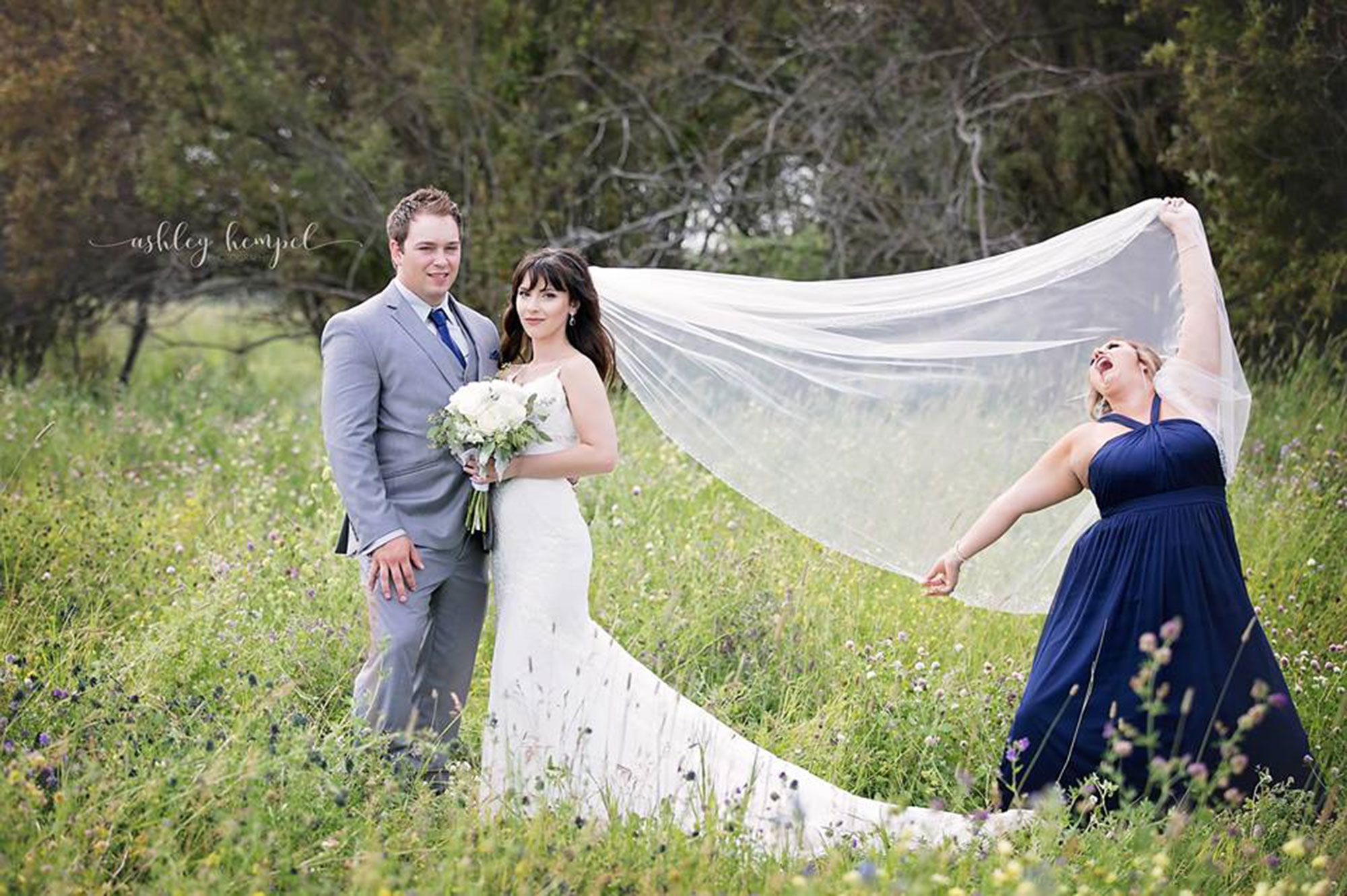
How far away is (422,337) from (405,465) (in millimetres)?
402

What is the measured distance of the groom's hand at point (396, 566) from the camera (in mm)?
4102

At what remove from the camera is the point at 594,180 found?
482 inches

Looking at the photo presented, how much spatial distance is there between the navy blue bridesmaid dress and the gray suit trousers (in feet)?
5.71

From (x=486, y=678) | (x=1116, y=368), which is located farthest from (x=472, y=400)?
(x=1116, y=368)

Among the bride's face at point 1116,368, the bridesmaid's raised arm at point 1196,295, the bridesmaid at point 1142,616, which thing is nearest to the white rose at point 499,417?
the bridesmaid at point 1142,616

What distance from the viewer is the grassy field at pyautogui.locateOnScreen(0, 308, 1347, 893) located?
324 centimetres

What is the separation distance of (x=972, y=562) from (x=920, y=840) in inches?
81.5

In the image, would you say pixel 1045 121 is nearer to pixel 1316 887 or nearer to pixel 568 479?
pixel 568 479

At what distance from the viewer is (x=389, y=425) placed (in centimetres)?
424

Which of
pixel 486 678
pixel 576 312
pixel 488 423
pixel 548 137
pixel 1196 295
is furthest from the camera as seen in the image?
pixel 548 137

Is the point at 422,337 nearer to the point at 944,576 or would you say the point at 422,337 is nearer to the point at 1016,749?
the point at 944,576

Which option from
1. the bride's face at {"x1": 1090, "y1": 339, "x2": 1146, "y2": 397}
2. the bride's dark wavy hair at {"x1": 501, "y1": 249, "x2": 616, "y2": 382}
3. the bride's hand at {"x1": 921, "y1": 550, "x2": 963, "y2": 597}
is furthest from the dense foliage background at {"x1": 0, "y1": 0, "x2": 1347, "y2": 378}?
the bride's dark wavy hair at {"x1": 501, "y1": 249, "x2": 616, "y2": 382}

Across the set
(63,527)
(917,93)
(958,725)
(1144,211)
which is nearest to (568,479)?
(958,725)

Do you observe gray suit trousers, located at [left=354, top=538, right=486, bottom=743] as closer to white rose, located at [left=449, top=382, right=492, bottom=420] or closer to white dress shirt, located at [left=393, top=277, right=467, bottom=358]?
white rose, located at [left=449, top=382, right=492, bottom=420]
